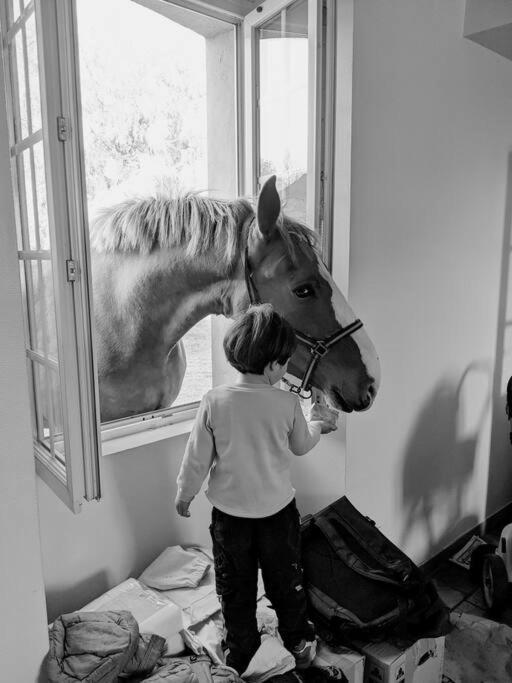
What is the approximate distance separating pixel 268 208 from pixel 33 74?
582mm

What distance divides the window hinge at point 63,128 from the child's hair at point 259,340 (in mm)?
539

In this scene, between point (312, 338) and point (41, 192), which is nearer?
point (41, 192)

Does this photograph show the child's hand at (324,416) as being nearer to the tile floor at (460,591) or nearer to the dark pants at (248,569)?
the dark pants at (248,569)

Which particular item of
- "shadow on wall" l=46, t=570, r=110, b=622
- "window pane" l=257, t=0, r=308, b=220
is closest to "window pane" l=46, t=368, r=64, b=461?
"shadow on wall" l=46, t=570, r=110, b=622

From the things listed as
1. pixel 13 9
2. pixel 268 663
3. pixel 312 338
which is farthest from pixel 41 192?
pixel 268 663

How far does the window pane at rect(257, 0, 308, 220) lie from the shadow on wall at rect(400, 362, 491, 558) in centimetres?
113

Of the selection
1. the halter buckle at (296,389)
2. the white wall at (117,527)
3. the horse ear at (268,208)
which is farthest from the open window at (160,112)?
the halter buckle at (296,389)

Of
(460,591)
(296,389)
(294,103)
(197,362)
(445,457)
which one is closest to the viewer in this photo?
(296,389)

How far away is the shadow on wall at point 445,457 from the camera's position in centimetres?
218

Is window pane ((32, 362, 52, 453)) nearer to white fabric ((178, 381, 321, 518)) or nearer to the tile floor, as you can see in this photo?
white fabric ((178, 381, 321, 518))

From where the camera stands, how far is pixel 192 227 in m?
1.34

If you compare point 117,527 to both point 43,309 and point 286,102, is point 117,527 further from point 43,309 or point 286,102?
point 286,102

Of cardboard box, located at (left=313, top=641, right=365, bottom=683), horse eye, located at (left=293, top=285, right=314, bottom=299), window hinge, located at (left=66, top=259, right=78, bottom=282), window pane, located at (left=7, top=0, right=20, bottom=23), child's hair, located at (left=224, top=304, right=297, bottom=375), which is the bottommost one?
cardboard box, located at (left=313, top=641, right=365, bottom=683)

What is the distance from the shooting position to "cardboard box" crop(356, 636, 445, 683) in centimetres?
141
